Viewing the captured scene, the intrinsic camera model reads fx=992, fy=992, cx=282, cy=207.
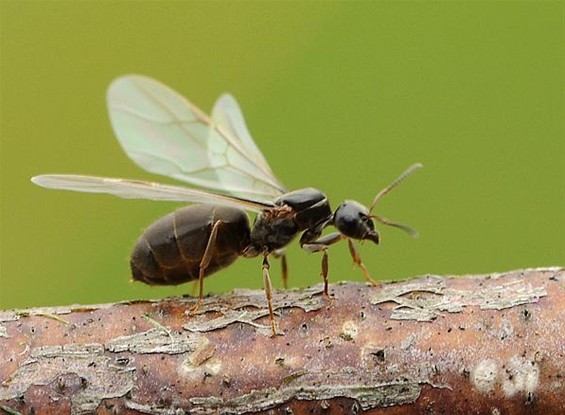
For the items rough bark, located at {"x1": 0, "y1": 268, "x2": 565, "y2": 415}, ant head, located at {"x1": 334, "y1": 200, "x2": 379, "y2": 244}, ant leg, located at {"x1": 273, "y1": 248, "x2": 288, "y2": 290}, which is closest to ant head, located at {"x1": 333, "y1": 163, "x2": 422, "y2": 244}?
ant head, located at {"x1": 334, "y1": 200, "x2": 379, "y2": 244}

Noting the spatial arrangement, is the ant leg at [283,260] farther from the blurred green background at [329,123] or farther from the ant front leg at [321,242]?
the blurred green background at [329,123]

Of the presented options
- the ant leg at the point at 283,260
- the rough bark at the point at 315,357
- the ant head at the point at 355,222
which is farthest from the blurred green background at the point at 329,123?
the rough bark at the point at 315,357

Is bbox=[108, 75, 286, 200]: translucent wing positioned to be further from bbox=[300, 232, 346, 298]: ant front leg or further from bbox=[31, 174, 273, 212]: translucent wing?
bbox=[31, 174, 273, 212]: translucent wing

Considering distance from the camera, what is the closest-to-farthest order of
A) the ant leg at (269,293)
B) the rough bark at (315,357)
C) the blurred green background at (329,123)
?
1. the rough bark at (315,357)
2. the ant leg at (269,293)
3. the blurred green background at (329,123)

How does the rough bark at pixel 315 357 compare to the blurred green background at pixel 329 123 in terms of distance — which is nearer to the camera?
the rough bark at pixel 315 357

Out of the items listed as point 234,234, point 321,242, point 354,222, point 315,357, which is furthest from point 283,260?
point 315,357

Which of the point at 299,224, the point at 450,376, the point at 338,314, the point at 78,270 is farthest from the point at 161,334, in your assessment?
the point at 78,270

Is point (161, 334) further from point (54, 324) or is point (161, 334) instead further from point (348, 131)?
point (348, 131)
